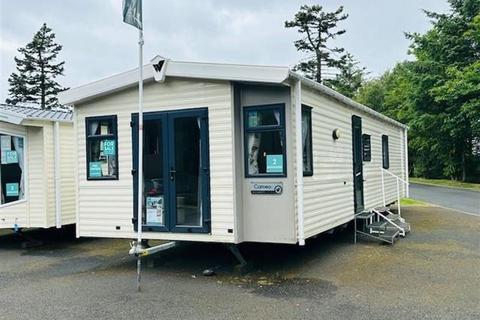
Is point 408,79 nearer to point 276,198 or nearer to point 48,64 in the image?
point 276,198

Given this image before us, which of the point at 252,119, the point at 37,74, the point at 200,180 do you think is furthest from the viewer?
the point at 37,74

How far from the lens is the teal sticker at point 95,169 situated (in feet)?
24.6

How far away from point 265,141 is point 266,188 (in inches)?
25.7

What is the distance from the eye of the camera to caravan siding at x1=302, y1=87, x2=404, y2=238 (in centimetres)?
689

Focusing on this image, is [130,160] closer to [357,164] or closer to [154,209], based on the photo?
[154,209]

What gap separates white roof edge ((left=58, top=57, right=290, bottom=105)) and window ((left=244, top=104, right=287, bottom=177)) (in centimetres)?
53

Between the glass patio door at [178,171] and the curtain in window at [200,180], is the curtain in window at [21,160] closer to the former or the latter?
the glass patio door at [178,171]

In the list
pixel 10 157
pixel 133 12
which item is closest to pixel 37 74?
pixel 10 157

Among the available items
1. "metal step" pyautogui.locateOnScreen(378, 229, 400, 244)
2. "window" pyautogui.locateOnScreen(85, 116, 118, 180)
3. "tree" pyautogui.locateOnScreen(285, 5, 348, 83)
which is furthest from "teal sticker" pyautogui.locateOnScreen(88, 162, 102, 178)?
"tree" pyautogui.locateOnScreen(285, 5, 348, 83)

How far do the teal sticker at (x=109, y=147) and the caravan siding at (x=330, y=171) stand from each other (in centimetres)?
303

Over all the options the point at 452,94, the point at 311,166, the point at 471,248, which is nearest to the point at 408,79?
the point at 452,94

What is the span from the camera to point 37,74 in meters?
37.4

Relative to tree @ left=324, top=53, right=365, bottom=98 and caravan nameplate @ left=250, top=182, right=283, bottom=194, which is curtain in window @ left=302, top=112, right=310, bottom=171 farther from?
tree @ left=324, top=53, right=365, bottom=98

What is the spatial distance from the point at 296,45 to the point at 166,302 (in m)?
31.1
